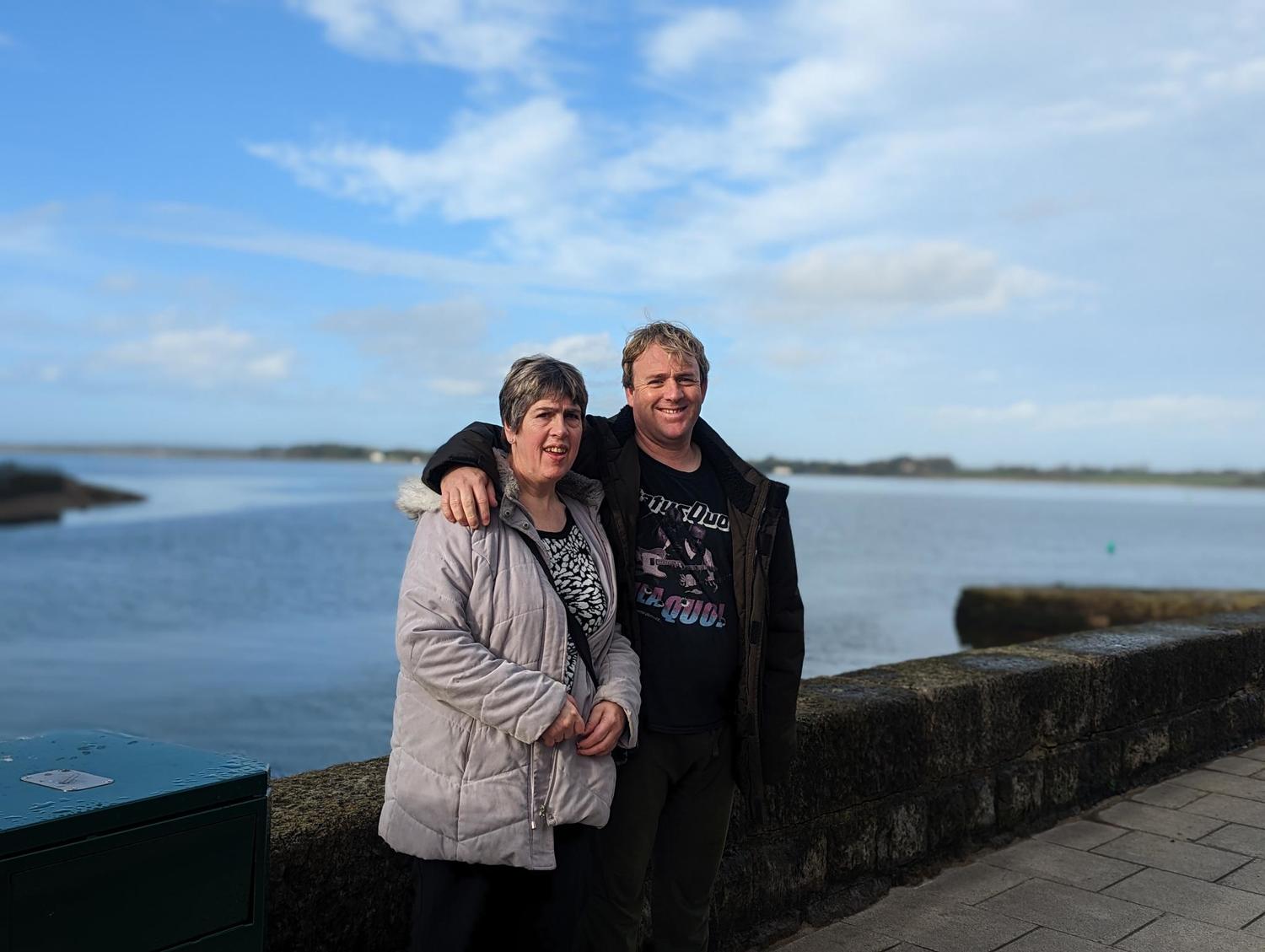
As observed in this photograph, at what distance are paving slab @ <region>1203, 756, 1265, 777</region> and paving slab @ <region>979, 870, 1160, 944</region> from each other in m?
2.08

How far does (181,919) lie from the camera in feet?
5.59

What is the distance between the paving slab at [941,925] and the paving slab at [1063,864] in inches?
19.3

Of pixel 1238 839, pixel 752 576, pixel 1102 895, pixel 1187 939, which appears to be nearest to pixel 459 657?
pixel 752 576

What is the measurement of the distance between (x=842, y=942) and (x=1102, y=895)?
106 cm

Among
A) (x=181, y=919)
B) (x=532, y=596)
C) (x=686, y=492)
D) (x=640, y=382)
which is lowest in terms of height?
(x=181, y=919)

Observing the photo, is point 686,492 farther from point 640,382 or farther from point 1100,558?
point 1100,558

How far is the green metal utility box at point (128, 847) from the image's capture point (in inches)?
59.3

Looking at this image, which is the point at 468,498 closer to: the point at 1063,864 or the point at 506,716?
the point at 506,716

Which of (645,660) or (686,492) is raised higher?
(686,492)

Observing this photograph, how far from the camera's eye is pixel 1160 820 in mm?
4719

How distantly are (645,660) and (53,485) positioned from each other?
129 metres

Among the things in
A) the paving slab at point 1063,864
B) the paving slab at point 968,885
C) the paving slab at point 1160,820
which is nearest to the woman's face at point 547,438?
the paving slab at point 968,885

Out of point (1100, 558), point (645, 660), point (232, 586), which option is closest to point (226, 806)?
point (645, 660)

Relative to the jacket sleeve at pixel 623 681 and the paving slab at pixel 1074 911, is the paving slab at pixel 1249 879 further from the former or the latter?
the jacket sleeve at pixel 623 681
